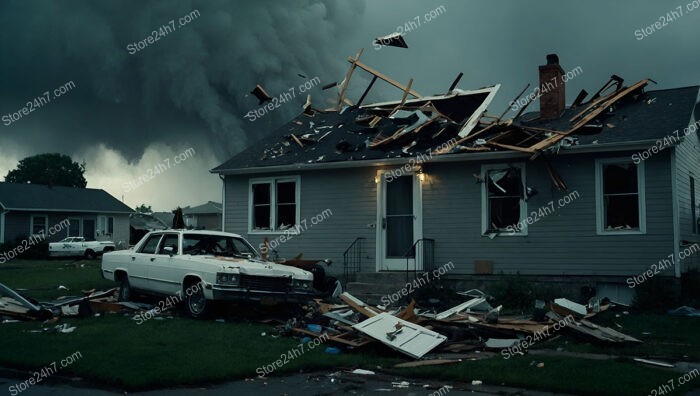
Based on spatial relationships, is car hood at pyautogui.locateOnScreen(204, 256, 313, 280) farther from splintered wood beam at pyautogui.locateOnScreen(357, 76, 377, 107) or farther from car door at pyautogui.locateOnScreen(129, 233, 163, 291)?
splintered wood beam at pyautogui.locateOnScreen(357, 76, 377, 107)

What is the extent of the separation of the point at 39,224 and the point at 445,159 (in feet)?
109

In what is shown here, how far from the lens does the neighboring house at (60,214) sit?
39.1 m

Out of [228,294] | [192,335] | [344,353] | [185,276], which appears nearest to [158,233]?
[185,276]

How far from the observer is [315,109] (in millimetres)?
20703

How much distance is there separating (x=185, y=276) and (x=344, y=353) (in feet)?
14.1

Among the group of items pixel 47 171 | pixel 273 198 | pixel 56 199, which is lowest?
pixel 273 198

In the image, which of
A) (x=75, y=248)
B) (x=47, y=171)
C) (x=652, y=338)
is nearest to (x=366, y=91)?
(x=652, y=338)

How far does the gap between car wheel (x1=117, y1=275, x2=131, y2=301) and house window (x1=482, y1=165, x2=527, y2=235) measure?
7.84 meters

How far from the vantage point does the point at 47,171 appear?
8125 cm

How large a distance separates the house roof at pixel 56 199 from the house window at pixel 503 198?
32340 millimetres

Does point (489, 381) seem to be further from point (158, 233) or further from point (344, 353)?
point (158, 233)

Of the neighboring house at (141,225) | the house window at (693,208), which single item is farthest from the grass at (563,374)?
the neighboring house at (141,225)

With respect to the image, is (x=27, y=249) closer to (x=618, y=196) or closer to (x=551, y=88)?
(x=551, y=88)

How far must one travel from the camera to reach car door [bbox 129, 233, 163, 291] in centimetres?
1337
